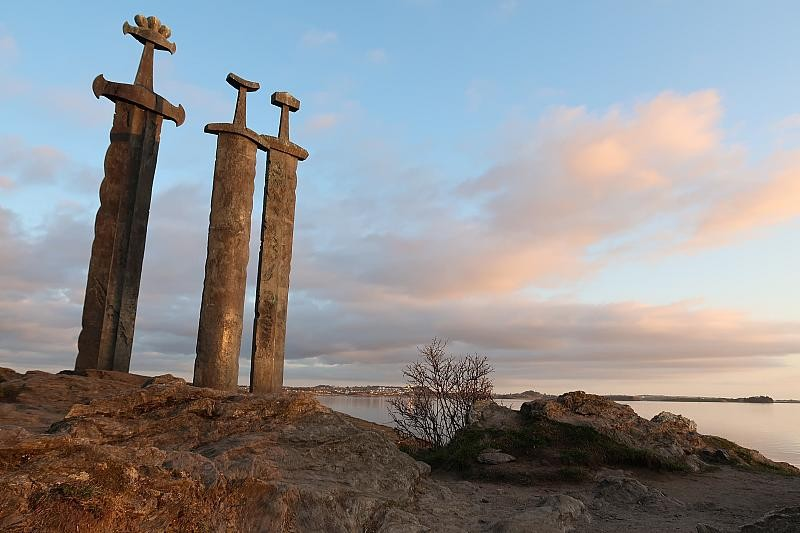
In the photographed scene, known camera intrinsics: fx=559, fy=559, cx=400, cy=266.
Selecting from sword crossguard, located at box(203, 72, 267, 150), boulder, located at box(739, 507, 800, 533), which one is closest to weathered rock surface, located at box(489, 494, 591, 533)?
boulder, located at box(739, 507, 800, 533)

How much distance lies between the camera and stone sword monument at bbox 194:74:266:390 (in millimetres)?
13328

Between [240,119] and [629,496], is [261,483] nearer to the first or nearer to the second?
[629,496]

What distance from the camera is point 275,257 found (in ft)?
48.0

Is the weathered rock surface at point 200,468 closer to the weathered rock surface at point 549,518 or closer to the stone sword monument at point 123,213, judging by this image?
the weathered rock surface at point 549,518

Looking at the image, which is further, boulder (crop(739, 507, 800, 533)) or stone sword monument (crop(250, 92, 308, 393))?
stone sword monument (crop(250, 92, 308, 393))

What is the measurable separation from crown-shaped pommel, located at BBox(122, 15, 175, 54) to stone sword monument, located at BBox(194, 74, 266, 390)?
345 centimetres

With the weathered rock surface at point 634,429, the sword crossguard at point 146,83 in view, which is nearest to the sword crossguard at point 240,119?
the sword crossguard at point 146,83

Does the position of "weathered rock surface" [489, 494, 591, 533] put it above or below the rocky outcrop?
below

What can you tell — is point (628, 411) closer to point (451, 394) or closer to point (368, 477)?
point (451, 394)

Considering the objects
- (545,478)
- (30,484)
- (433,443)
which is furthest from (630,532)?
(433,443)

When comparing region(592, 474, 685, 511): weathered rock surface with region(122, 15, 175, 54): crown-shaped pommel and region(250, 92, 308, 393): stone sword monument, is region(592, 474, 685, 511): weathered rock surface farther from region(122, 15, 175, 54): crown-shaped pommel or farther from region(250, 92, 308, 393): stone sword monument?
region(122, 15, 175, 54): crown-shaped pommel

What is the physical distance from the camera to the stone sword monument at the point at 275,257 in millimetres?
14102

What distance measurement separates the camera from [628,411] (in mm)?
13109

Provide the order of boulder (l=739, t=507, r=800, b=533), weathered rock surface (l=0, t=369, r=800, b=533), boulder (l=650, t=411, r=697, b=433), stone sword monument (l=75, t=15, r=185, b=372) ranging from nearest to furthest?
weathered rock surface (l=0, t=369, r=800, b=533) → boulder (l=739, t=507, r=800, b=533) → boulder (l=650, t=411, r=697, b=433) → stone sword monument (l=75, t=15, r=185, b=372)
